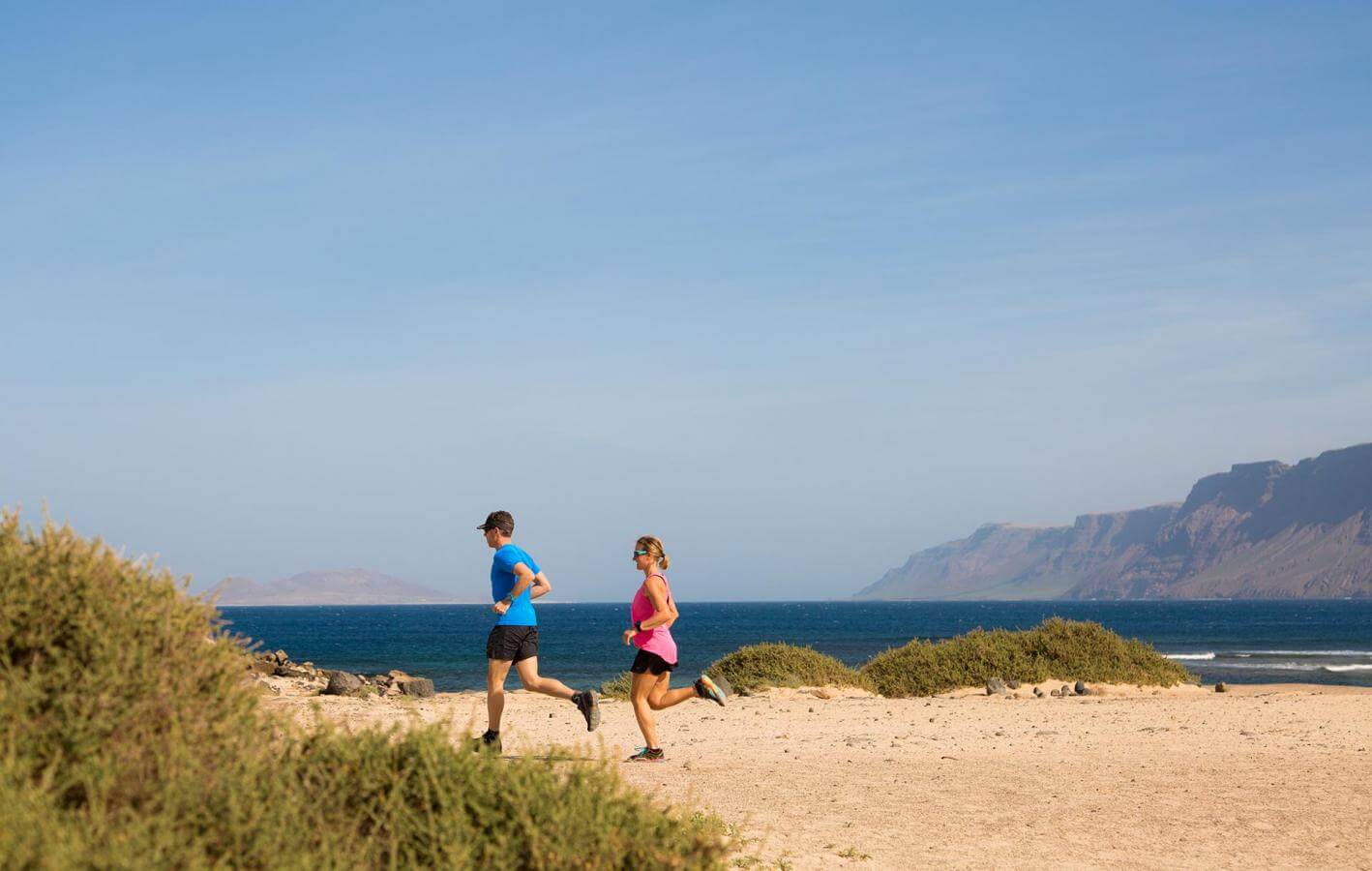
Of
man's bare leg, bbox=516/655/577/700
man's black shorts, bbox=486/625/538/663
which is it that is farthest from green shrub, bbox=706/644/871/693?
man's black shorts, bbox=486/625/538/663

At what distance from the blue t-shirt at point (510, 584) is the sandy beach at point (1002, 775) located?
1.06m

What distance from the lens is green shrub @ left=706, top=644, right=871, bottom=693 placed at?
77.7 feet

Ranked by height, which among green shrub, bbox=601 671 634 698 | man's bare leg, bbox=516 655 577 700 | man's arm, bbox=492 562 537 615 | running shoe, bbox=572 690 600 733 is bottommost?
green shrub, bbox=601 671 634 698

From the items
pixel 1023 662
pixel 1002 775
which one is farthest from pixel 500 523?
pixel 1023 662

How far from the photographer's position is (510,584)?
37.3ft

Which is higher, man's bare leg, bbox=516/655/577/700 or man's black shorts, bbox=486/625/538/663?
man's black shorts, bbox=486/625/538/663

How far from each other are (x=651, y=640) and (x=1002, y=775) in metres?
3.63

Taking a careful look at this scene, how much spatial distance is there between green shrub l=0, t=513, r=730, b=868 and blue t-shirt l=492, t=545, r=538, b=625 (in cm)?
574

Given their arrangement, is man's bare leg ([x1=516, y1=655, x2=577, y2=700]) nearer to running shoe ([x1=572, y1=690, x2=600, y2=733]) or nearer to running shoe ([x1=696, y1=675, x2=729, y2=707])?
running shoe ([x1=572, y1=690, x2=600, y2=733])

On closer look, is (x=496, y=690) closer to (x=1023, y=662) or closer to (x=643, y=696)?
(x=643, y=696)

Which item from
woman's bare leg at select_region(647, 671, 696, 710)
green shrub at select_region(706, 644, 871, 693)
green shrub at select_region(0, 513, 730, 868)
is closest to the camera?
green shrub at select_region(0, 513, 730, 868)

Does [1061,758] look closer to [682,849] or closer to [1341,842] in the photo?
[1341,842]

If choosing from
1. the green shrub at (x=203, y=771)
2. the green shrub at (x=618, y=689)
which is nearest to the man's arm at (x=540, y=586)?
the green shrub at (x=203, y=771)

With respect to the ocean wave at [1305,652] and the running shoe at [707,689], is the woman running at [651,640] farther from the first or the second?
the ocean wave at [1305,652]
